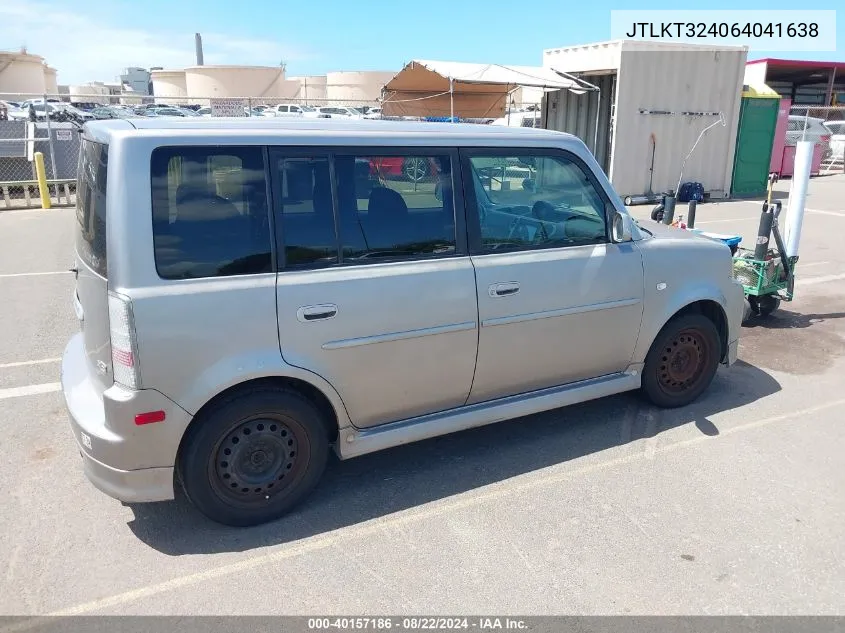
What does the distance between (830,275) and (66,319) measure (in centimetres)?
918

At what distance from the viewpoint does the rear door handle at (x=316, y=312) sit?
3.18 m

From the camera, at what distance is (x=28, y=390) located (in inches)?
194

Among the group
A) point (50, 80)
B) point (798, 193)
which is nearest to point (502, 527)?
point (798, 193)

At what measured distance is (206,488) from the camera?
3180 mm

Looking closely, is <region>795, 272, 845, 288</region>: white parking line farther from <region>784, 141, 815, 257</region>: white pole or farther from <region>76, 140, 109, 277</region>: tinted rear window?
<region>76, 140, 109, 277</region>: tinted rear window

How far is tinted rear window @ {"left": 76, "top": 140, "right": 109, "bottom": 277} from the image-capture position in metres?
2.98

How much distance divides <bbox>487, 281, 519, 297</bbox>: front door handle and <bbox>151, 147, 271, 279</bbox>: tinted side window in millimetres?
1238

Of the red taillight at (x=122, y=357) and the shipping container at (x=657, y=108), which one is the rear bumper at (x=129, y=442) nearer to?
the red taillight at (x=122, y=357)


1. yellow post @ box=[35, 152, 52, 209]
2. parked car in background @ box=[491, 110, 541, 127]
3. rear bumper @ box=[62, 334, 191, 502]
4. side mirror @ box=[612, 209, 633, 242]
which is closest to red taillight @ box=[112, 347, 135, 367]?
rear bumper @ box=[62, 334, 191, 502]

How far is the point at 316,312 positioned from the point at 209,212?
2.22ft

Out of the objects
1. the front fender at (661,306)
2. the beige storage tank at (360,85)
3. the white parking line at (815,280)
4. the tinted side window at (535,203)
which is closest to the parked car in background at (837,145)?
the white parking line at (815,280)
